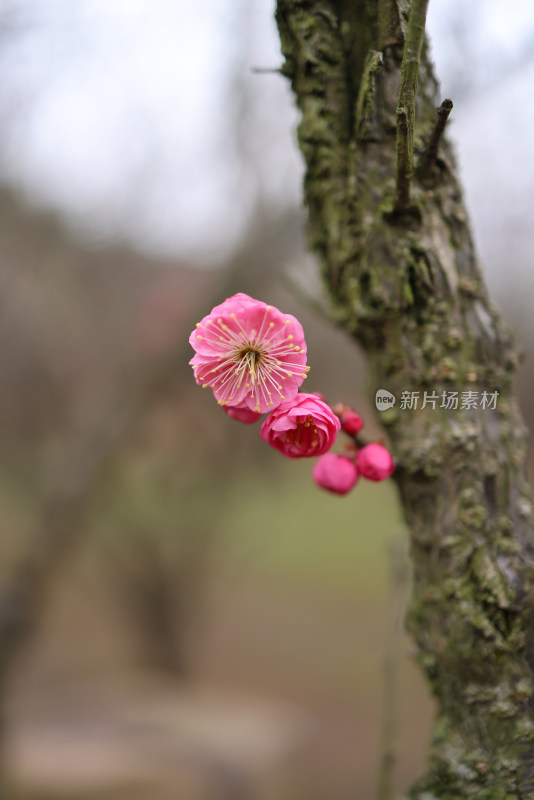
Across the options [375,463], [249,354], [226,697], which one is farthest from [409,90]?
[226,697]

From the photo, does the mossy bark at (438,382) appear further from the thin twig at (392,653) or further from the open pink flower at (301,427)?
the thin twig at (392,653)

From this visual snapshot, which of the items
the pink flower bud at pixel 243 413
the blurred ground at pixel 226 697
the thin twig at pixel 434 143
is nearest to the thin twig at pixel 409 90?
the thin twig at pixel 434 143

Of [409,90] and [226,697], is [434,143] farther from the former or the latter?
[226,697]

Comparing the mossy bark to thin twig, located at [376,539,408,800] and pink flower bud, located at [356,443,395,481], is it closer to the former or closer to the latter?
pink flower bud, located at [356,443,395,481]

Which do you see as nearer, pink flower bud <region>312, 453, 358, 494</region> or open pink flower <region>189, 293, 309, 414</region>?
open pink flower <region>189, 293, 309, 414</region>

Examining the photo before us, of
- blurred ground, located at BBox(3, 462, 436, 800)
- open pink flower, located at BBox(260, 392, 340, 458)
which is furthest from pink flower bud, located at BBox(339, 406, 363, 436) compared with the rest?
blurred ground, located at BBox(3, 462, 436, 800)

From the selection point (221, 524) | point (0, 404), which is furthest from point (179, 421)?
point (0, 404)

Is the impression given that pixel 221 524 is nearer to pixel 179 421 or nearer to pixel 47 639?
pixel 179 421
